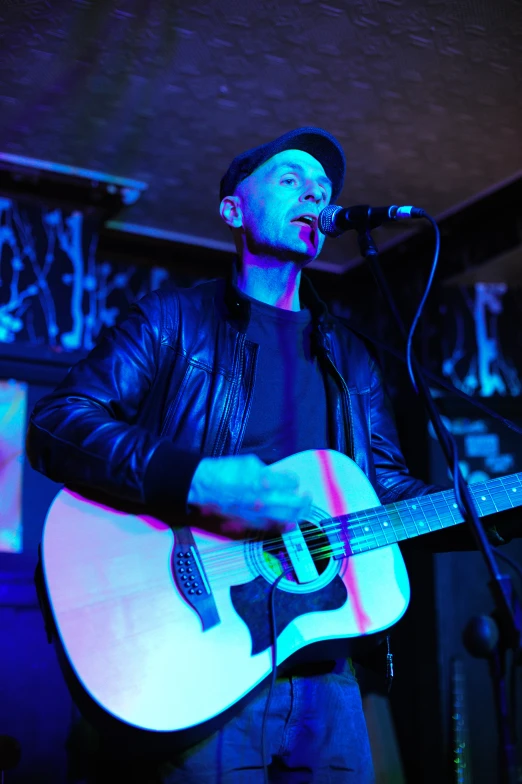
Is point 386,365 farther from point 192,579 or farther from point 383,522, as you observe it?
point 192,579

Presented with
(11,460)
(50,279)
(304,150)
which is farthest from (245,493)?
(50,279)

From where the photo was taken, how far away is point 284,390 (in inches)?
91.2

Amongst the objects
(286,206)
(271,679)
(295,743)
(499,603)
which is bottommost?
(295,743)

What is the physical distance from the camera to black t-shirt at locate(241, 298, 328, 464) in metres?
2.21

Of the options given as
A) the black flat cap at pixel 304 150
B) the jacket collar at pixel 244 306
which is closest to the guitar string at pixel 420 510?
the jacket collar at pixel 244 306

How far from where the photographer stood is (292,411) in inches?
89.7

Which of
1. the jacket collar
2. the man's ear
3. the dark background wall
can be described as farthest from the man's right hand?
the dark background wall

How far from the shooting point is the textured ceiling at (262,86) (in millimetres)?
3490

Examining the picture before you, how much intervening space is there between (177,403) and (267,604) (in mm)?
627

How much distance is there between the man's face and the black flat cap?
0.02 metres

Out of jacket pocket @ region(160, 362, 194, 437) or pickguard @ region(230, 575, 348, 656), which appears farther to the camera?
jacket pocket @ region(160, 362, 194, 437)

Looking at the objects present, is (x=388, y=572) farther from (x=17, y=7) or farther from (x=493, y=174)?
(x=493, y=174)

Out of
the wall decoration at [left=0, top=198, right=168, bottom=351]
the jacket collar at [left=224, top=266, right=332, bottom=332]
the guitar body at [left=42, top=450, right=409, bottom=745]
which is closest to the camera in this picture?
the guitar body at [left=42, top=450, right=409, bottom=745]

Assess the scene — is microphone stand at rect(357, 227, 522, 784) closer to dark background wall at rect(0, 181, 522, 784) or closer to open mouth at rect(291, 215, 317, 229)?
open mouth at rect(291, 215, 317, 229)
